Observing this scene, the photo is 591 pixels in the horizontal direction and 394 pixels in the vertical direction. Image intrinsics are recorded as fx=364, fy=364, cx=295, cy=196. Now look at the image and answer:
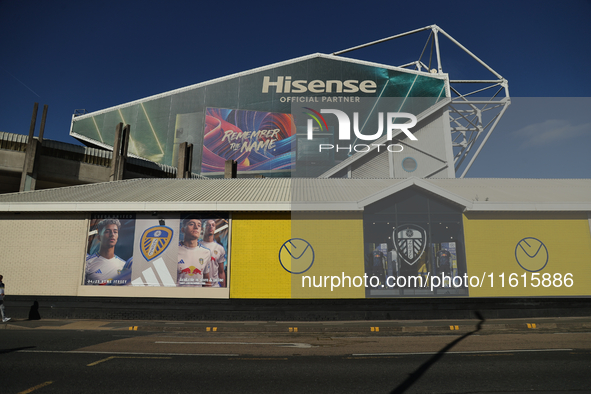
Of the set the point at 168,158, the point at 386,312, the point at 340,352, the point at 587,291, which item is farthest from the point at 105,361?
→ the point at 168,158

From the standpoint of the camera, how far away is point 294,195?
16.1 meters

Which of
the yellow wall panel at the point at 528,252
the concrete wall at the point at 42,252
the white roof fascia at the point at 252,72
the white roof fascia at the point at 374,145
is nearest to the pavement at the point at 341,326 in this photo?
the yellow wall panel at the point at 528,252

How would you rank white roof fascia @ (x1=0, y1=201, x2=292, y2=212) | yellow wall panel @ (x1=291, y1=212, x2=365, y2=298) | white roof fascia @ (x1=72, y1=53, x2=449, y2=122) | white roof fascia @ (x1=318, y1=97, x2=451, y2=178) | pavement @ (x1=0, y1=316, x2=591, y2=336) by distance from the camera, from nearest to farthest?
pavement @ (x1=0, y1=316, x2=591, y2=336) → yellow wall panel @ (x1=291, y1=212, x2=365, y2=298) → white roof fascia @ (x1=0, y1=201, x2=292, y2=212) → white roof fascia @ (x1=318, y1=97, x2=451, y2=178) → white roof fascia @ (x1=72, y1=53, x2=449, y2=122)

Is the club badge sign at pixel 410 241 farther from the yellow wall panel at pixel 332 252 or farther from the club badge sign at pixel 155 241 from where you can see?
the club badge sign at pixel 155 241

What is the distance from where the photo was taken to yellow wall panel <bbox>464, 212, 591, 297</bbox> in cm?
1488

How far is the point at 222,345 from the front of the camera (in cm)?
985

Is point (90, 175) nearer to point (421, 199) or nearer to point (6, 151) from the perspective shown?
point (6, 151)

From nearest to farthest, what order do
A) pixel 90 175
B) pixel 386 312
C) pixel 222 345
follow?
pixel 222 345 → pixel 386 312 → pixel 90 175

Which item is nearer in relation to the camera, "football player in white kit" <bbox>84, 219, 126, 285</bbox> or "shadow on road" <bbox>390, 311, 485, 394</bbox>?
"shadow on road" <bbox>390, 311, 485, 394</bbox>

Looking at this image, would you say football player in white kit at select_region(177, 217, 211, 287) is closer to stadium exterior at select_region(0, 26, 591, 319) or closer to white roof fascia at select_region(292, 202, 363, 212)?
stadium exterior at select_region(0, 26, 591, 319)

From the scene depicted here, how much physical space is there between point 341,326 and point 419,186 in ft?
21.8

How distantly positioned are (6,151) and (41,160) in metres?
2.06

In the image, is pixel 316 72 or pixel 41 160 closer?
pixel 41 160

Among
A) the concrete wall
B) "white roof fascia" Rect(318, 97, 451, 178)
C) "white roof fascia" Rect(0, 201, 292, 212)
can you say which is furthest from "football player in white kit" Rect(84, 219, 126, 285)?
"white roof fascia" Rect(318, 97, 451, 178)
